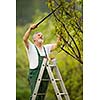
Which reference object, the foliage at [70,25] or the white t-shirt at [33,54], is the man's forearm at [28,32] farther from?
the foliage at [70,25]

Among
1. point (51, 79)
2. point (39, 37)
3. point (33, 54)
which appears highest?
point (39, 37)

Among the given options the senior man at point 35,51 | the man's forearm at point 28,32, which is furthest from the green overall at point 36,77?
the man's forearm at point 28,32

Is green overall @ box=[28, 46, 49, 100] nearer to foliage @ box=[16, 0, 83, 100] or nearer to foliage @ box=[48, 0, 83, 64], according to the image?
foliage @ box=[16, 0, 83, 100]

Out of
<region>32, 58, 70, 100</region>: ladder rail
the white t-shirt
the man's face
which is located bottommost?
<region>32, 58, 70, 100</region>: ladder rail

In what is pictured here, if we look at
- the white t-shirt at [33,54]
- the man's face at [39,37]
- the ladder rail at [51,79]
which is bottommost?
the ladder rail at [51,79]

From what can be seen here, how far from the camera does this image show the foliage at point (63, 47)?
2051mm

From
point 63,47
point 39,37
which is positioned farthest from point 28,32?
point 63,47

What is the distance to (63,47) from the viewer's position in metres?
2.07

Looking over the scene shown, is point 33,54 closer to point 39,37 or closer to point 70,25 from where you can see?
point 39,37

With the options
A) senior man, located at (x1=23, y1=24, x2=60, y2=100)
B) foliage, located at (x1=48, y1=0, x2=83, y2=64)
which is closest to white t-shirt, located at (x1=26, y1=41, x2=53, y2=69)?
senior man, located at (x1=23, y1=24, x2=60, y2=100)

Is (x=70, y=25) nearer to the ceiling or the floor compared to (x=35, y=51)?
nearer to the ceiling

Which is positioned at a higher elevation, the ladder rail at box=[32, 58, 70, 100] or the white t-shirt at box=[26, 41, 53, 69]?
the white t-shirt at box=[26, 41, 53, 69]

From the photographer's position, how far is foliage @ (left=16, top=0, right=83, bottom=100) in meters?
2.05
